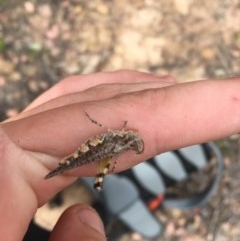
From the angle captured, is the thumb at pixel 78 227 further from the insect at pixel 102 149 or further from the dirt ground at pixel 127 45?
the dirt ground at pixel 127 45

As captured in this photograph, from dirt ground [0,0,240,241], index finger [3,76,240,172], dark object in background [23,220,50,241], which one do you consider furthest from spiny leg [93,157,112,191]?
dirt ground [0,0,240,241]

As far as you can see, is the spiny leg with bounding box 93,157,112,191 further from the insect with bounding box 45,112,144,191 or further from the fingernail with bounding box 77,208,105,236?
the fingernail with bounding box 77,208,105,236

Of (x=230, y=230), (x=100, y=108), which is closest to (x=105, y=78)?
(x=100, y=108)

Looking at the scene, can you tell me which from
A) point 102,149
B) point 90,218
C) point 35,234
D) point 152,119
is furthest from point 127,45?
point 90,218

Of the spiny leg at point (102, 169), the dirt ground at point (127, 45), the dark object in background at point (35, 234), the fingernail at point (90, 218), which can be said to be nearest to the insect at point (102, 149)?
the spiny leg at point (102, 169)

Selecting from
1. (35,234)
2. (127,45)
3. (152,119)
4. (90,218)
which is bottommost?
(35,234)

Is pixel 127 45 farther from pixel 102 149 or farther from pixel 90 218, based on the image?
pixel 90 218
